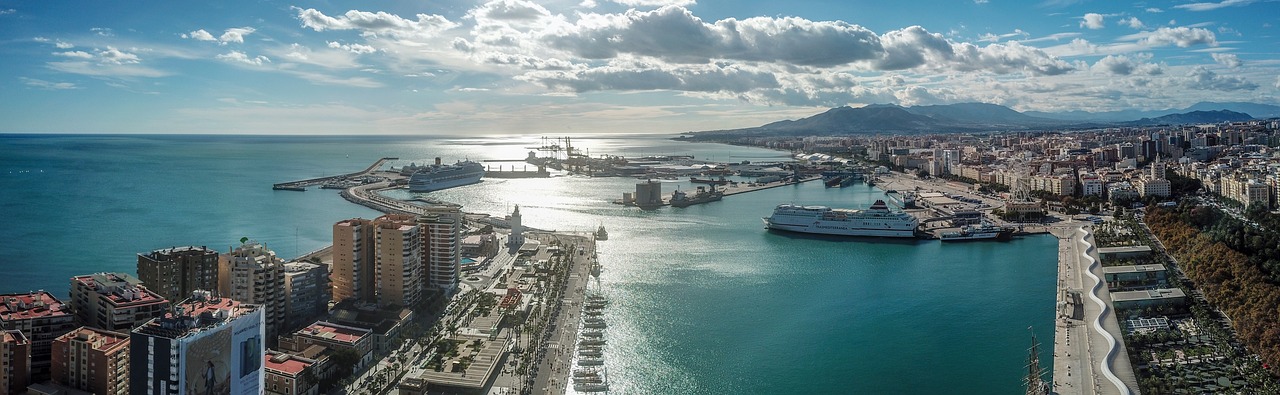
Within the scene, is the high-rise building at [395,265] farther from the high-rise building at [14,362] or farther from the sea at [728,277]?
the high-rise building at [14,362]

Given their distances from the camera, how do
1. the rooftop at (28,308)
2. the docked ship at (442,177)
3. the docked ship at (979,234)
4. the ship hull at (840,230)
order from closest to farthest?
the rooftop at (28,308) → the docked ship at (979,234) → the ship hull at (840,230) → the docked ship at (442,177)

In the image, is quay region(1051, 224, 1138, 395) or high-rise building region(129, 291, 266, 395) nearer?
high-rise building region(129, 291, 266, 395)

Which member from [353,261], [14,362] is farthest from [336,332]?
[14,362]

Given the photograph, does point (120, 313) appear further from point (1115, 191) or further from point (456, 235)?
point (1115, 191)

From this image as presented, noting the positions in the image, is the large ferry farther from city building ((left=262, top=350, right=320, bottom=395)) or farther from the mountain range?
the mountain range

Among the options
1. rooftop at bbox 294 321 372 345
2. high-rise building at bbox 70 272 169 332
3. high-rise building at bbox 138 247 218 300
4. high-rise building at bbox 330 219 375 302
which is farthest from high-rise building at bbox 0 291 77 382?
high-rise building at bbox 330 219 375 302

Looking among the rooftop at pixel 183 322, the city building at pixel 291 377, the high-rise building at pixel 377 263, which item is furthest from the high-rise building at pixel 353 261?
the rooftop at pixel 183 322
